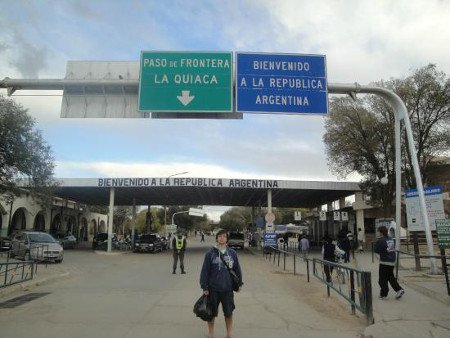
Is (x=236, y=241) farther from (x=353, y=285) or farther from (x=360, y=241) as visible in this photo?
(x=353, y=285)

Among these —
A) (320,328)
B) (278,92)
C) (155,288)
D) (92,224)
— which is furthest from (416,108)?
(92,224)

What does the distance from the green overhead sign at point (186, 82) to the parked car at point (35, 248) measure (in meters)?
13.1

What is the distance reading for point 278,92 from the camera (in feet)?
42.4

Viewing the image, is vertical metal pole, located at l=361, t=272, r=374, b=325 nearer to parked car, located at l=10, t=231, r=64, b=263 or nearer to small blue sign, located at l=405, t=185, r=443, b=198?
small blue sign, located at l=405, t=185, r=443, b=198

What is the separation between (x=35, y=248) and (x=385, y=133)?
23914 millimetres

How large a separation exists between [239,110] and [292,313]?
5.70m

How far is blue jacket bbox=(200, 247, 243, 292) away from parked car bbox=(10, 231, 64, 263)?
17.6 m

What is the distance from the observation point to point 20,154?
1096 inches

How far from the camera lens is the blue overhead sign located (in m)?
12.9

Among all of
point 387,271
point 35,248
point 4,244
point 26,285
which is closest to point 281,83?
point 387,271

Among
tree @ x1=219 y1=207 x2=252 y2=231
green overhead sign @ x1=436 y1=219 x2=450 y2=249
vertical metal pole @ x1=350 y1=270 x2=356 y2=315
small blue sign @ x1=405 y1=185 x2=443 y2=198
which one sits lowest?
vertical metal pole @ x1=350 y1=270 x2=356 y2=315

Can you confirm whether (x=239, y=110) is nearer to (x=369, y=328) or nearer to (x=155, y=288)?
(x=155, y=288)

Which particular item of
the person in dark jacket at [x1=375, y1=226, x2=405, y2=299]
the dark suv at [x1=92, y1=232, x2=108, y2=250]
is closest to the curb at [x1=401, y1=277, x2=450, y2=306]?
the person in dark jacket at [x1=375, y1=226, x2=405, y2=299]

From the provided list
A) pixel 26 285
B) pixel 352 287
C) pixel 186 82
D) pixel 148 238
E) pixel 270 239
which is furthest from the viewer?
pixel 148 238
